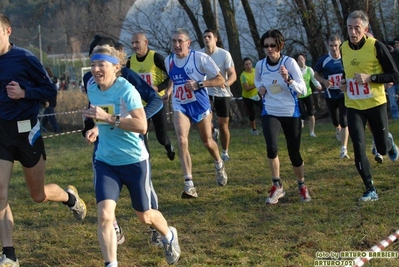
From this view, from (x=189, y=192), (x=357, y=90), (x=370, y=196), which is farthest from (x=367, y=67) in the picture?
(x=189, y=192)

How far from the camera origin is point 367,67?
7465 mm

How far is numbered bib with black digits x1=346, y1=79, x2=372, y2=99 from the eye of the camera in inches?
293

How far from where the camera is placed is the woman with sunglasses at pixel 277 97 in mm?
7523

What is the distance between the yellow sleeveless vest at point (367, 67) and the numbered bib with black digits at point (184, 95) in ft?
6.44

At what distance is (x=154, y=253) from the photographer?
5949mm

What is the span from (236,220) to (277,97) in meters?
1.56

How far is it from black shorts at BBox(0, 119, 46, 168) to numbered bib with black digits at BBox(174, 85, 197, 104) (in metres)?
2.69

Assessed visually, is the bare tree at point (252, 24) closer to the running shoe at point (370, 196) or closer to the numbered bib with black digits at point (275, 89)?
the numbered bib with black digits at point (275, 89)

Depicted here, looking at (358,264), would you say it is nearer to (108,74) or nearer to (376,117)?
(108,74)

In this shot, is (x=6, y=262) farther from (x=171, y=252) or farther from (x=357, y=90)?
(x=357, y=90)

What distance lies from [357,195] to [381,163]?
2304 millimetres

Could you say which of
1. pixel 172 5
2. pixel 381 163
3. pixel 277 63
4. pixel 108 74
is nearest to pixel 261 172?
pixel 381 163

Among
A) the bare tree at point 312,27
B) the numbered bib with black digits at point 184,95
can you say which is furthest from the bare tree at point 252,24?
the numbered bib with black digits at point 184,95

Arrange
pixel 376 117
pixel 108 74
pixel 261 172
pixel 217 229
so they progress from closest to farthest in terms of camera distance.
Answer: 1. pixel 108 74
2. pixel 217 229
3. pixel 376 117
4. pixel 261 172
